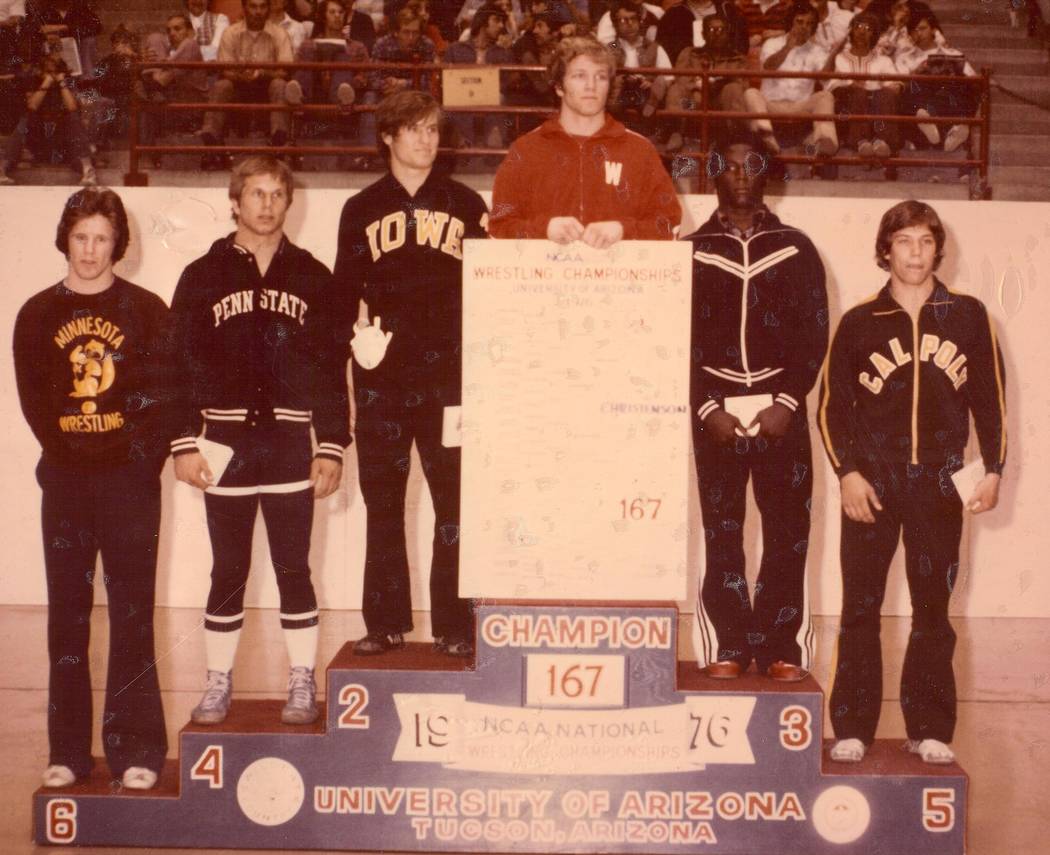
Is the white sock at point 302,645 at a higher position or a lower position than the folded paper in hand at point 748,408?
lower

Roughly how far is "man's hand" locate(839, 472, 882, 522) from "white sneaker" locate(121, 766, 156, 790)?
7.35ft

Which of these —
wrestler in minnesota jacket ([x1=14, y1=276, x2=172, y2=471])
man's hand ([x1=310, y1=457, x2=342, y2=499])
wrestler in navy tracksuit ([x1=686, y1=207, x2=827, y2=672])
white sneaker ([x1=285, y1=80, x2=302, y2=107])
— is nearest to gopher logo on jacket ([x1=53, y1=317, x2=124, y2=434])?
wrestler in minnesota jacket ([x1=14, y1=276, x2=172, y2=471])

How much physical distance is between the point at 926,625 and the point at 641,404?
1.12 m

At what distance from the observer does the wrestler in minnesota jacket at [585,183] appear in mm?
3816

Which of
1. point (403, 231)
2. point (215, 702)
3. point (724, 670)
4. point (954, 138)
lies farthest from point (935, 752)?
point (954, 138)

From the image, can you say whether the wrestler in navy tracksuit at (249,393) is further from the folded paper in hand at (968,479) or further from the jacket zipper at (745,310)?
the folded paper in hand at (968,479)

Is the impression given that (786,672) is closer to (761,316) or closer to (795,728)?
(795,728)

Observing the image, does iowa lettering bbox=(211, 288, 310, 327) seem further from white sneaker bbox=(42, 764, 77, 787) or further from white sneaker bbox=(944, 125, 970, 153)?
white sneaker bbox=(944, 125, 970, 153)

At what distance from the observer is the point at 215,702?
363 cm

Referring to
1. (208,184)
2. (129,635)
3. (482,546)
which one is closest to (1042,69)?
(208,184)

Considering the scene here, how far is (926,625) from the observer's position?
3.68m

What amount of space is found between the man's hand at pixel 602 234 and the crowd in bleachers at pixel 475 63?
13.6 ft

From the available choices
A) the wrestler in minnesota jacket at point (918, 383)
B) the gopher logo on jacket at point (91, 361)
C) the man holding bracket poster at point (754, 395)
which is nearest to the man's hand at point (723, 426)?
the man holding bracket poster at point (754, 395)

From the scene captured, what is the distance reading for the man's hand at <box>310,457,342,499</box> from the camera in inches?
148
